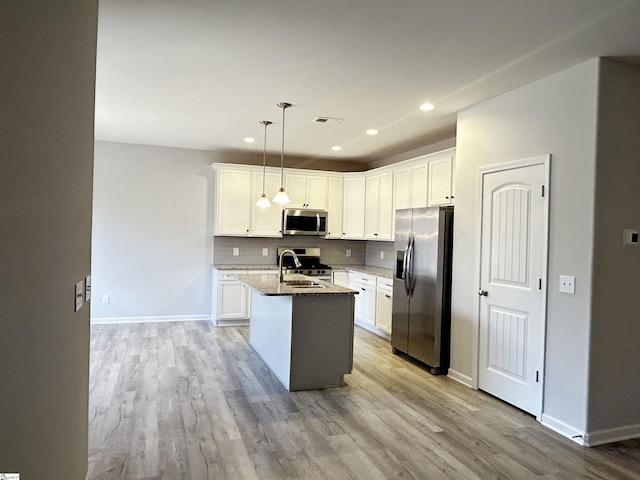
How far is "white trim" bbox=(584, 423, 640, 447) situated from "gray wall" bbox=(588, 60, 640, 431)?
0.03m

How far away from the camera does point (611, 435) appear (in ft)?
10.3

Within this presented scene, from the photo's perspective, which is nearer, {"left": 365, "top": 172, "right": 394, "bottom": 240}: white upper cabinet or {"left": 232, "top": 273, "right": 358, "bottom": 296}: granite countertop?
{"left": 232, "top": 273, "right": 358, "bottom": 296}: granite countertop

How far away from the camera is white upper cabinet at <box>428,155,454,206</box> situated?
491 cm

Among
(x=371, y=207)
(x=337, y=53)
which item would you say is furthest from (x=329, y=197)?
(x=337, y=53)

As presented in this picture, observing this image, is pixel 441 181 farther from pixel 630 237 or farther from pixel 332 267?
pixel 332 267

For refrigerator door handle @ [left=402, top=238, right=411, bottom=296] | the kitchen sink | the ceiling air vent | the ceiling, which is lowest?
the kitchen sink

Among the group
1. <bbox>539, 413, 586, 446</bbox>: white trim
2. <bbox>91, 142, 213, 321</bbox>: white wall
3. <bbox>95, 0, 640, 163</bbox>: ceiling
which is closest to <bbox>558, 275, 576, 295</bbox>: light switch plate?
<bbox>539, 413, 586, 446</bbox>: white trim

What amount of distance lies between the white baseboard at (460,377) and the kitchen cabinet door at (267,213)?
11.4 feet

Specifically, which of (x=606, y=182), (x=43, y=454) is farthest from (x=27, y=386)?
(x=606, y=182)

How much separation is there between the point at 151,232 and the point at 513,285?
16.6 feet

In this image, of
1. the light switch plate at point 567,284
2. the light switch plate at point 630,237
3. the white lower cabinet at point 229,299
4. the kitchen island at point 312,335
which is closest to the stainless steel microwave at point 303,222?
the white lower cabinet at point 229,299

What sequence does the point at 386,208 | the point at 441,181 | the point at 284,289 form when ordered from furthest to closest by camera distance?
1. the point at 386,208
2. the point at 441,181
3. the point at 284,289

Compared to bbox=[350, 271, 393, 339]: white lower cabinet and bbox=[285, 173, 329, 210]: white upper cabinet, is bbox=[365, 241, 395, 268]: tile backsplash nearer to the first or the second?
bbox=[350, 271, 393, 339]: white lower cabinet

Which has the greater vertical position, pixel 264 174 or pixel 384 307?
pixel 264 174
